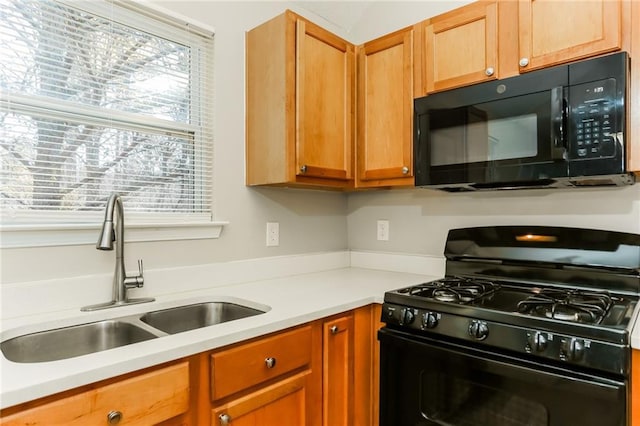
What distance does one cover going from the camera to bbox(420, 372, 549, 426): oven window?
1229 mm

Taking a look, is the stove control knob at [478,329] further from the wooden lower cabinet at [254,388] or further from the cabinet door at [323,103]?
the cabinet door at [323,103]

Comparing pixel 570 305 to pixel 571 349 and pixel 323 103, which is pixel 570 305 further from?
pixel 323 103

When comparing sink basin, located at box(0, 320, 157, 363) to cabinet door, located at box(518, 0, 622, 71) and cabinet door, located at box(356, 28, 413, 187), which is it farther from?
cabinet door, located at box(518, 0, 622, 71)

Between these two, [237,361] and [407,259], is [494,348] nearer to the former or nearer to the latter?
[237,361]

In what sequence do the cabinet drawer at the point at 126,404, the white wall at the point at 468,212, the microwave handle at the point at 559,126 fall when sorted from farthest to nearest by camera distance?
1. the white wall at the point at 468,212
2. the microwave handle at the point at 559,126
3. the cabinet drawer at the point at 126,404

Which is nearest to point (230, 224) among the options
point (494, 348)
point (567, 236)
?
point (494, 348)

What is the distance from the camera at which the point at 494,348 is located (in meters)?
1.29

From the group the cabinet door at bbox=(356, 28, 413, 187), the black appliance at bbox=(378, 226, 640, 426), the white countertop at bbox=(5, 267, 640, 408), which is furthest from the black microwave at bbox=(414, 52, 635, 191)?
the white countertop at bbox=(5, 267, 640, 408)

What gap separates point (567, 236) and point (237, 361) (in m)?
1.43

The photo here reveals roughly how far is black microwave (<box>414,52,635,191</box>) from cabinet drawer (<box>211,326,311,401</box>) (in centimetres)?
91

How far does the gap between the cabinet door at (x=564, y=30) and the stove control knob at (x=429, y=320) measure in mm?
1026

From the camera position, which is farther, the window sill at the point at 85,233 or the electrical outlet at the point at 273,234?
the electrical outlet at the point at 273,234

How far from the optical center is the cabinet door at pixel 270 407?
46.4 inches

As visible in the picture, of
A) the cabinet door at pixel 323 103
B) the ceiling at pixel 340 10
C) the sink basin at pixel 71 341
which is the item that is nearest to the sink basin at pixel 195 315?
the sink basin at pixel 71 341
